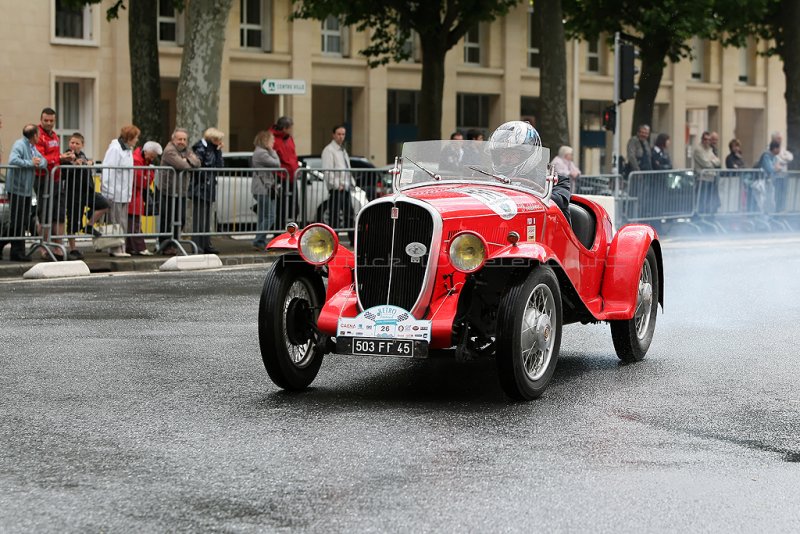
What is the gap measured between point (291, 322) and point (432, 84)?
27074 millimetres

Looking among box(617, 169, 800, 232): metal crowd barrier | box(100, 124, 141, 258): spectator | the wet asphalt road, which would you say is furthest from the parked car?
the wet asphalt road

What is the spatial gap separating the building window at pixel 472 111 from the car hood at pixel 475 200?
3896 cm

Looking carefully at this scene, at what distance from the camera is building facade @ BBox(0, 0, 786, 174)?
125 ft

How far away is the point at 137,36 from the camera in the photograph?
28.4 meters

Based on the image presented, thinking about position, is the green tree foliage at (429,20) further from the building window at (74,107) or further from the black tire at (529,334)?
the black tire at (529,334)

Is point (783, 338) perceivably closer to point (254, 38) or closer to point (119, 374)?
point (119, 374)

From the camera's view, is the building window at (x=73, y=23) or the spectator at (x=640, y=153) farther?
the building window at (x=73, y=23)

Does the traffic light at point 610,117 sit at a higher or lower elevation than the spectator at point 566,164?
higher

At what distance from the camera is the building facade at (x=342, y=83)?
1495 inches

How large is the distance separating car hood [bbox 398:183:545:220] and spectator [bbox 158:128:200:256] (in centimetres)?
1077

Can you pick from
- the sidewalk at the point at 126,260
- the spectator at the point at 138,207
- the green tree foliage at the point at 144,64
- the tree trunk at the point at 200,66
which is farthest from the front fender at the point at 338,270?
the green tree foliage at the point at 144,64

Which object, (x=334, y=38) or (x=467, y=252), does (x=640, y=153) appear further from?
(x=334, y=38)

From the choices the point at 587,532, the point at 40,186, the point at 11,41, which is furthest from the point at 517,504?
the point at 11,41

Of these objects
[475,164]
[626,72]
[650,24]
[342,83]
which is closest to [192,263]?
[475,164]
